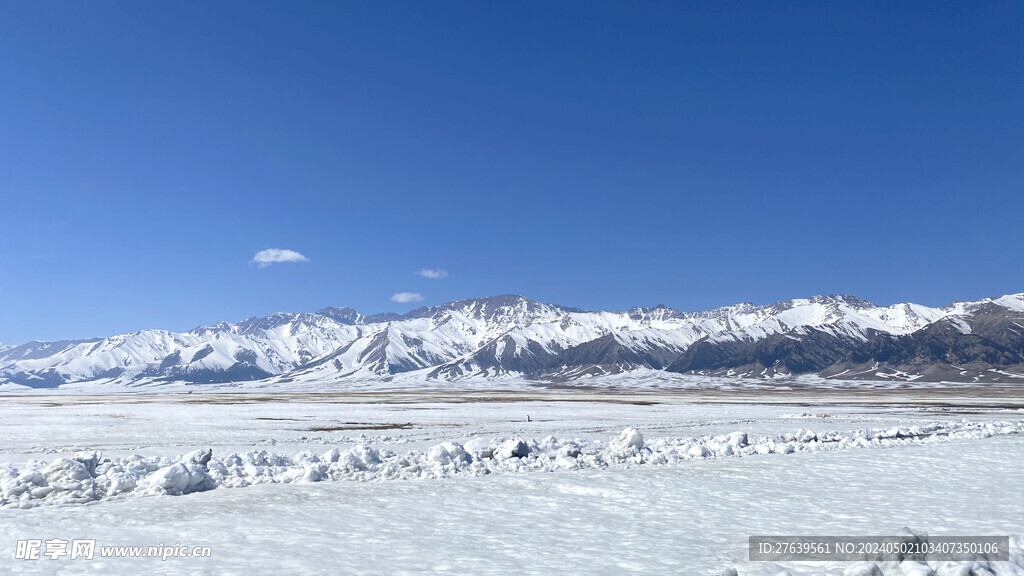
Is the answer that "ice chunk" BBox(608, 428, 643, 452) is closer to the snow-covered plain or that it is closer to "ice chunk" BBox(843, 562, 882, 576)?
the snow-covered plain

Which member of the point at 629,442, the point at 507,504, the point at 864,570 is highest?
the point at 864,570

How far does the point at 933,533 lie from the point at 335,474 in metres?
15.0

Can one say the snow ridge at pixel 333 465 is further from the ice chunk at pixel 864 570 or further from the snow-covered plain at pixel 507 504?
the ice chunk at pixel 864 570

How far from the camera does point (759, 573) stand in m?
9.93

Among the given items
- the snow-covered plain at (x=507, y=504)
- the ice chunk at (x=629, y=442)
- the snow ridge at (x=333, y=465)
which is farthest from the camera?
the ice chunk at (x=629, y=442)

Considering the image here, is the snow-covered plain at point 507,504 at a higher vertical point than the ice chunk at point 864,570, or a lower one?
lower

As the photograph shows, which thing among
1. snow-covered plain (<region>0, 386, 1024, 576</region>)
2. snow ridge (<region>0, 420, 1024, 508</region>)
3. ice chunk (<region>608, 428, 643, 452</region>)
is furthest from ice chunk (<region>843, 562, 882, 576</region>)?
ice chunk (<region>608, 428, 643, 452</region>)

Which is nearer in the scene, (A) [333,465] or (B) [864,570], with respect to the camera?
(B) [864,570]

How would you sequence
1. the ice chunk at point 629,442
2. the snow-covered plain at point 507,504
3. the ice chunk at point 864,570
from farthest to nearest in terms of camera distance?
1. the ice chunk at point 629,442
2. the snow-covered plain at point 507,504
3. the ice chunk at point 864,570

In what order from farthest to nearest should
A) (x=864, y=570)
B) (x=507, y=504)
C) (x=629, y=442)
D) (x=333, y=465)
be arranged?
(x=629, y=442) < (x=333, y=465) < (x=507, y=504) < (x=864, y=570)

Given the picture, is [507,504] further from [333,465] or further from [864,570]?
[864,570]

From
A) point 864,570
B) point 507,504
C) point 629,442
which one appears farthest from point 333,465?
point 864,570

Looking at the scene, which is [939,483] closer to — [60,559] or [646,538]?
[646,538]

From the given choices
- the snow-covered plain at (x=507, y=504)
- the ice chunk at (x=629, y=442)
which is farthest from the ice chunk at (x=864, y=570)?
the ice chunk at (x=629, y=442)
